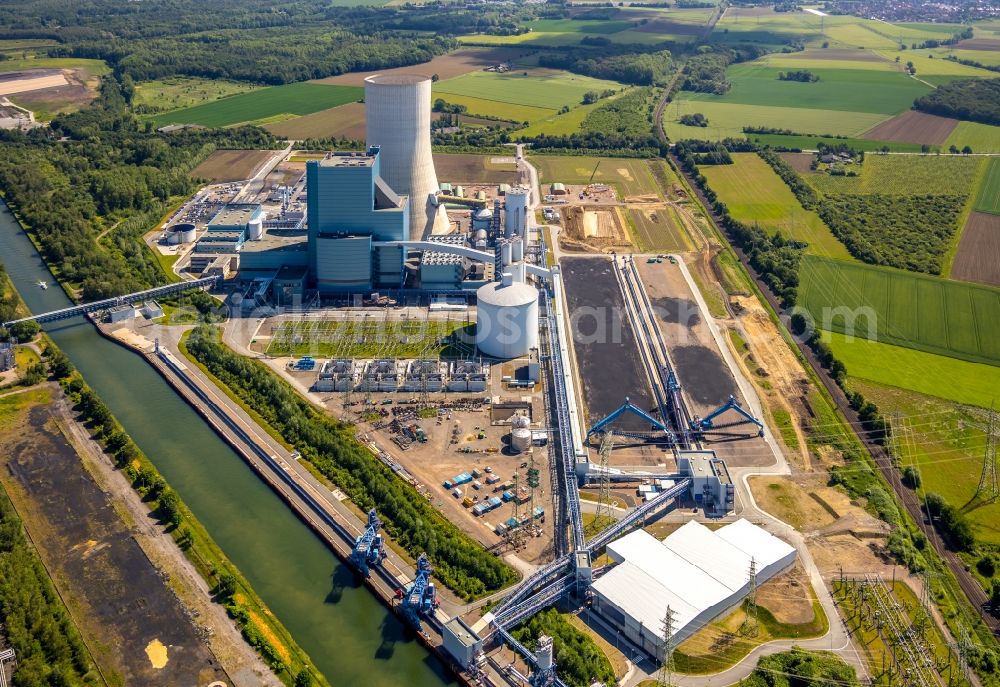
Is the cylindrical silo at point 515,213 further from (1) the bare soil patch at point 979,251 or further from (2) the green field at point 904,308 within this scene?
(1) the bare soil patch at point 979,251

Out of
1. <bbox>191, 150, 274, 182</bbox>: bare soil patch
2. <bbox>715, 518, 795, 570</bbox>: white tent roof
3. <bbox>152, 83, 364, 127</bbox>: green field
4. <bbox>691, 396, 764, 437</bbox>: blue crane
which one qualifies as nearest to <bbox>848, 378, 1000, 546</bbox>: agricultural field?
<bbox>691, 396, 764, 437</bbox>: blue crane

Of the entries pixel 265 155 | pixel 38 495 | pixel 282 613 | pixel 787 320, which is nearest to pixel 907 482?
pixel 787 320

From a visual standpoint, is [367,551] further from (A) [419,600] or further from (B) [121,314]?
(B) [121,314]

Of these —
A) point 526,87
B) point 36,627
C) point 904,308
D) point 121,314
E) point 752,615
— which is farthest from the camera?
point 526,87

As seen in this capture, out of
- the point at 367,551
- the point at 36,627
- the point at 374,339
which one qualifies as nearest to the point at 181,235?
the point at 374,339

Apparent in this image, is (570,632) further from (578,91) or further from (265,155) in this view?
(578,91)

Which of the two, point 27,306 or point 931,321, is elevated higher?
point 931,321
